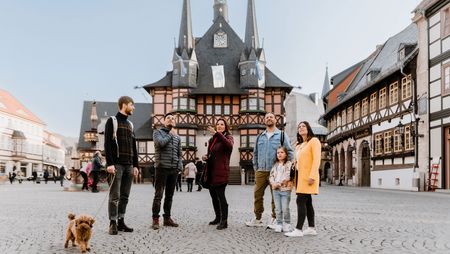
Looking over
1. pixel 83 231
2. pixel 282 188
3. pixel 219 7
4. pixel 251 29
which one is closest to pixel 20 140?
pixel 219 7

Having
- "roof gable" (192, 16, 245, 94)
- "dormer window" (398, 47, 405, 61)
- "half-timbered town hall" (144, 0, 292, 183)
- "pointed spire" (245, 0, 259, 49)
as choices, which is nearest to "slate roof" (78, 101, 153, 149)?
"roof gable" (192, 16, 245, 94)

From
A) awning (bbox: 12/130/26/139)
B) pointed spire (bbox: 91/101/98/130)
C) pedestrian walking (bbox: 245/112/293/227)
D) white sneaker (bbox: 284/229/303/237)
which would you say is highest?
pointed spire (bbox: 91/101/98/130)

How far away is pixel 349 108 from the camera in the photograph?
39750mm

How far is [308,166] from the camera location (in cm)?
799

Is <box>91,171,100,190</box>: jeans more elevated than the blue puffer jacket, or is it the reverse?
the blue puffer jacket

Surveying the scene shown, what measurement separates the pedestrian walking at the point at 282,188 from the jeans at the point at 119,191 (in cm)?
229

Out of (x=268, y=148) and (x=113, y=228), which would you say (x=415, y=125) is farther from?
(x=113, y=228)

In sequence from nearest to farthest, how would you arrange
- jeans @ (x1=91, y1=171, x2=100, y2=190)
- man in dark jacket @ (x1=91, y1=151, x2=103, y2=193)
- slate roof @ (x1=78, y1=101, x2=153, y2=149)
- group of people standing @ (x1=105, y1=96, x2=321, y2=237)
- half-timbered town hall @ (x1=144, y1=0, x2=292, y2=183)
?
group of people standing @ (x1=105, y1=96, x2=321, y2=237) → man in dark jacket @ (x1=91, y1=151, x2=103, y2=193) → jeans @ (x1=91, y1=171, x2=100, y2=190) → half-timbered town hall @ (x1=144, y1=0, x2=292, y2=183) → slate roof @ (x1=78, y1=101, x2=153, y2=149)

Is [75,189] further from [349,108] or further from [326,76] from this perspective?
[326,76]

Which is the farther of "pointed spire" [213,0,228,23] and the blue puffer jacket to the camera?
"pointed spire" [213,0,228,23]

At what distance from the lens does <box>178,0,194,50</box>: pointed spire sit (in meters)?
50.7

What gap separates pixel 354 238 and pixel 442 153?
61.9ft

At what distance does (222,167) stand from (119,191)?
5.96 feet

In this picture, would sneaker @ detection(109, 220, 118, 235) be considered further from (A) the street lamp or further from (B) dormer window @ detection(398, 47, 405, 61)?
(B) dormer window @ detection(398, 47, 405, 61)
